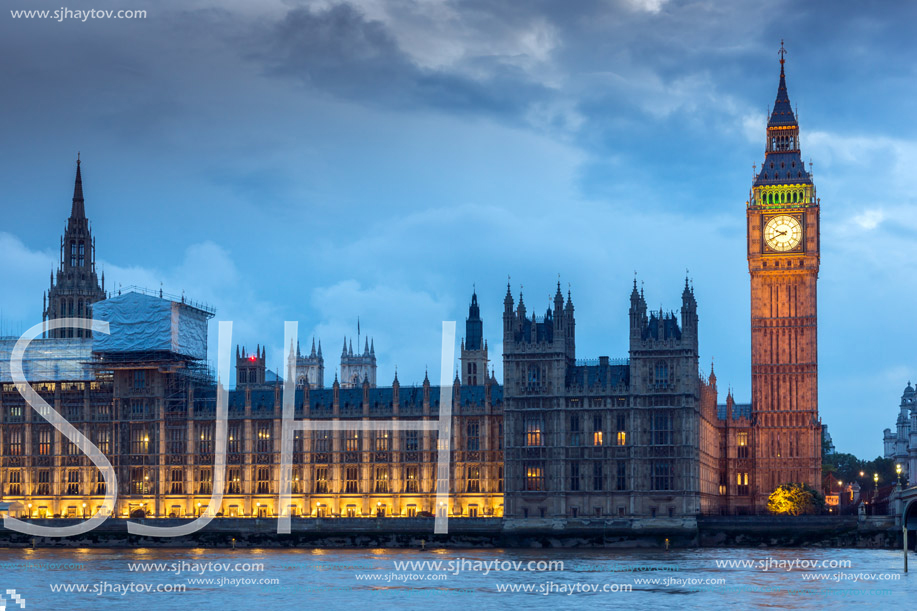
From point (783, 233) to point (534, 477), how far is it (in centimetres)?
4612

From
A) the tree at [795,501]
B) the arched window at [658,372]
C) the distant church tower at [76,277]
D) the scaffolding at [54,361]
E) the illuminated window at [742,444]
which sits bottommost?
the tree at [795,501]

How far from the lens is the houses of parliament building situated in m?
144

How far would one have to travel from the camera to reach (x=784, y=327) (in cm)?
16988

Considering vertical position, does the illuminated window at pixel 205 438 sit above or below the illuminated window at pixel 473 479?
above

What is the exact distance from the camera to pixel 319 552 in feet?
440

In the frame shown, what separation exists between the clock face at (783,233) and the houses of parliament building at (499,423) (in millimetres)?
193

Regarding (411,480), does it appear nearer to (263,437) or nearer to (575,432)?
(263,437)

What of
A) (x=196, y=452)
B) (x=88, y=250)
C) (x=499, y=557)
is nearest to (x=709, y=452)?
(x=499, y=557)

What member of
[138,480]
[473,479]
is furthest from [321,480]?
[138,480]

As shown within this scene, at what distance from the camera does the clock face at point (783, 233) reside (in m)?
171

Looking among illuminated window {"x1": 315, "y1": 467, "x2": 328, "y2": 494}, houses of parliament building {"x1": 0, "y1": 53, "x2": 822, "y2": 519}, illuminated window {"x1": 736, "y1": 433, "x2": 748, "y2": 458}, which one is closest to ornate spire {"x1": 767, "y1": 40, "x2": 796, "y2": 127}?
houses of parliament building {"x1": 0, "y1": 53, "x2": 822, "y2": 519}

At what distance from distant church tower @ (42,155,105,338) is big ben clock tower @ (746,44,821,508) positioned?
271 feet

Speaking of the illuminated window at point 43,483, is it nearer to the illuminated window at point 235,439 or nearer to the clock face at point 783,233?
the illuminated window at point 235,439

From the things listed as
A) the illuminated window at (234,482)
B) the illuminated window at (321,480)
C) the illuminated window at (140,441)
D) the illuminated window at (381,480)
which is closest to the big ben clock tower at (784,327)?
the illuminated window at (381,480)
